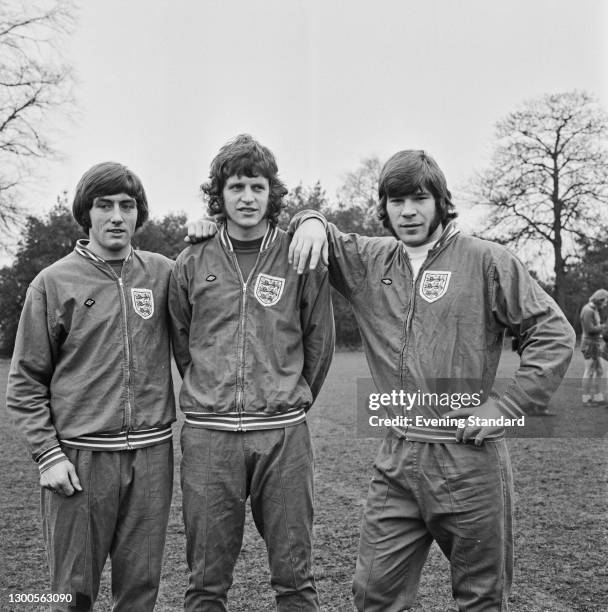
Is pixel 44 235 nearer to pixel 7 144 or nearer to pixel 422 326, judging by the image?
pixel 7 144

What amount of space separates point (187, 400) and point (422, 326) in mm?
1042

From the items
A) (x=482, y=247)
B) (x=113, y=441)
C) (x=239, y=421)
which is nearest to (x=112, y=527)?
(x=113, y=441)

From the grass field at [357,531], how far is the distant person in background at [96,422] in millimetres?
1088

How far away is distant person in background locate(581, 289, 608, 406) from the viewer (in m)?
11.7

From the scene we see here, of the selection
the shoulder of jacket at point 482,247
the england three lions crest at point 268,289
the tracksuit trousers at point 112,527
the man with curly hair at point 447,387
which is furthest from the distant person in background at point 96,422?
the shoulder of jacket at point 482,247

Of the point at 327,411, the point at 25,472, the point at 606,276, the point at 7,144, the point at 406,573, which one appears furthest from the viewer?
the point at 606,276

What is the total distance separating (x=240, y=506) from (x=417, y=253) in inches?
50.8

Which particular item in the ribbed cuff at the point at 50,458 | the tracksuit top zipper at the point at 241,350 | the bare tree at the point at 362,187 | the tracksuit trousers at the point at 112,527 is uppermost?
the bare tree at the point at 362,187

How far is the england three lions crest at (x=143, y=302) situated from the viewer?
10.3 feet

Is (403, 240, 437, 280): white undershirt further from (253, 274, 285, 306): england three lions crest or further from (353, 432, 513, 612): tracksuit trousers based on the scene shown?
(353, 432, 513, 612): tracksuit trousers

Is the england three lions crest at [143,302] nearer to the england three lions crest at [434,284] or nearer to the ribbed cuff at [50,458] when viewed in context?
the ribbed cuff at [50,458]

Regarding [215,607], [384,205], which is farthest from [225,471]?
[384,205]

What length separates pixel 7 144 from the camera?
19.3 m

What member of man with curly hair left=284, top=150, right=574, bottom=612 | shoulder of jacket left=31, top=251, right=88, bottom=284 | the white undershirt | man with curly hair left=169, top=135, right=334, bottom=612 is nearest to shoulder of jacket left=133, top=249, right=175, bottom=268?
man with curly hair left=169, top=135, right=334, bottom=612
